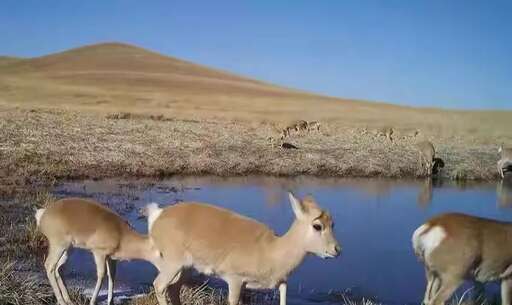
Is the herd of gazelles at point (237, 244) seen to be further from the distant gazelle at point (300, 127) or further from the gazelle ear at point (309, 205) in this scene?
the distant gazelle at point (300, 127)

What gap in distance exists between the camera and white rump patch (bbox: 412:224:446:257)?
8.86 meters

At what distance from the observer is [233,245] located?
27.1 feet

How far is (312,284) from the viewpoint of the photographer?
11.6 metres

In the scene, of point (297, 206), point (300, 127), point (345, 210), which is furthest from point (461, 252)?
point (300, 127)

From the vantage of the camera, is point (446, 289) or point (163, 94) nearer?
point (446, 289)

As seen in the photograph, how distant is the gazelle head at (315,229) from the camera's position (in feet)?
25.2

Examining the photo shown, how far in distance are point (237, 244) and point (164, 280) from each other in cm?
112

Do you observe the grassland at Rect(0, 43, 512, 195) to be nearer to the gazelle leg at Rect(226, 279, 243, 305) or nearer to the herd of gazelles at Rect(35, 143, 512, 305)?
the herd of gazelles at Rect(35, 143, 512, 305)

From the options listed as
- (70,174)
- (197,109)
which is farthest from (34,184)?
(197,109)

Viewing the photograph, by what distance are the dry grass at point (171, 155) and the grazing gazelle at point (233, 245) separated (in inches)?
428

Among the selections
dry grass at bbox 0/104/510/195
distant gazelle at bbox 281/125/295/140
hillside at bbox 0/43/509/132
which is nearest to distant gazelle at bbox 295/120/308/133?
distant gazelle at bbox 281/125/295/140

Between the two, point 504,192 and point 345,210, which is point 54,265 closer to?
point 345,210

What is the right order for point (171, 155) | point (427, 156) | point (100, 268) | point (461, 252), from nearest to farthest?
point (461, 252) → point (100, 268) → point (171, 155) → point (427, 156)

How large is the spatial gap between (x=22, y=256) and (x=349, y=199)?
11840 millimetres
